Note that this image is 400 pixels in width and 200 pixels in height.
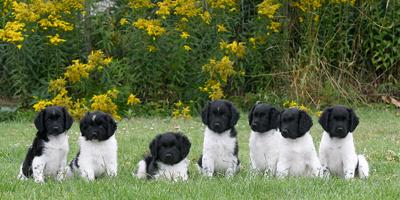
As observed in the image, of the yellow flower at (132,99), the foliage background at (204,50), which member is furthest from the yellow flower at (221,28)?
the yellow flower at (132,99)

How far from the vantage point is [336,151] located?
31.4 feet

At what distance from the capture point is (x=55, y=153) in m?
9.30

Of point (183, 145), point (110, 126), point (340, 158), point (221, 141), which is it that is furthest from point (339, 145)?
point (110, 126)

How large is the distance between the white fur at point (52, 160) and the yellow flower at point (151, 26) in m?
7.54

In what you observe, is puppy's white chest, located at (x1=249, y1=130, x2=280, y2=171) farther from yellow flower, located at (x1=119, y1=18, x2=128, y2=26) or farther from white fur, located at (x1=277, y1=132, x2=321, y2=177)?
yellow flower, located at (x1=119, y1=18, x2=128, y2=26)

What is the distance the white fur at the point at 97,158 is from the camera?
30.8 ft

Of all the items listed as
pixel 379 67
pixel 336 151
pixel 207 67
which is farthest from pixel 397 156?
pixel 379 67

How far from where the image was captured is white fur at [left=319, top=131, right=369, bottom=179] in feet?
31.2

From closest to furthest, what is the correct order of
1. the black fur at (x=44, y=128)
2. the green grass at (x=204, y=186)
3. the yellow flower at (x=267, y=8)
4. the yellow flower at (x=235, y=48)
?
the green grass at (x=204, y=186), the black fur at (x=44, y=128), the yellow flower at (x=235, y=48), the yellow flower at (x=267, y=8)

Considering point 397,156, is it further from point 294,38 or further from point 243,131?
point 294,38

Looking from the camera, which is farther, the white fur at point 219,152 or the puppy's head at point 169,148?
the white fur at point 219,152

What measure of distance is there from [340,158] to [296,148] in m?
0.55

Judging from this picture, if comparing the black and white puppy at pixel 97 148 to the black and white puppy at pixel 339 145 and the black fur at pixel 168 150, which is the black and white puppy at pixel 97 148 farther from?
the black and white puppy at pixel 339 145

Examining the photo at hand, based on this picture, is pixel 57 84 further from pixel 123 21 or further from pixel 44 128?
pixel 44 128
